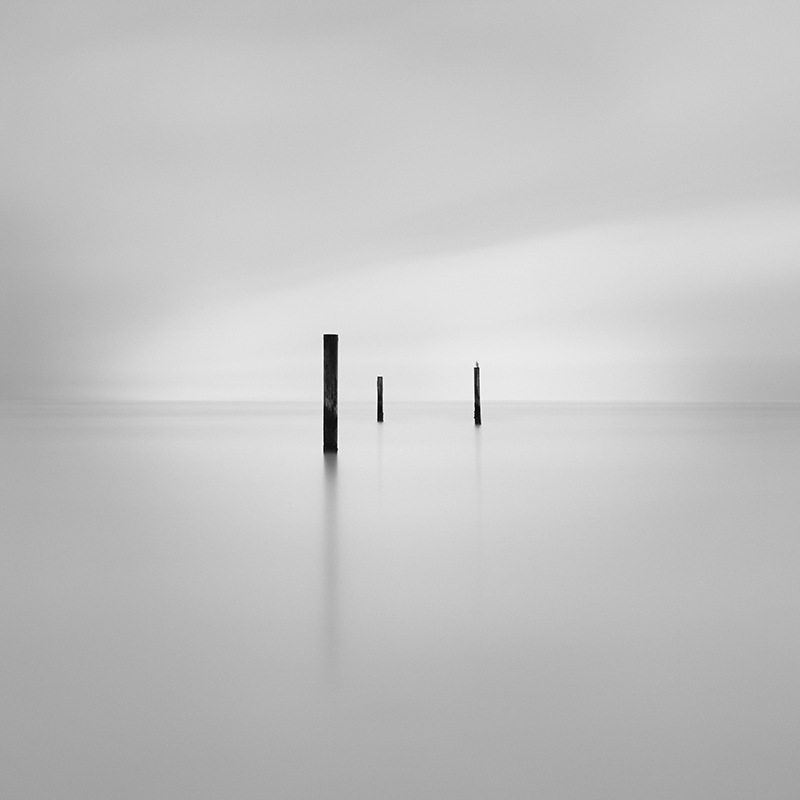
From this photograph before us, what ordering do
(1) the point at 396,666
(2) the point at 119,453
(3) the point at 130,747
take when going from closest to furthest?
(3) the point at 130,747 → (1) the point at 396,666 → (2) the point at 119,453

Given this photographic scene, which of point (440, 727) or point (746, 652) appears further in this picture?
point (746, 652)

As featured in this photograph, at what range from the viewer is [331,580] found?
5.74 metres

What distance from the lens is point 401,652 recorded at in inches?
152

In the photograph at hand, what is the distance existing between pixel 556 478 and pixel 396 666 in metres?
10.3

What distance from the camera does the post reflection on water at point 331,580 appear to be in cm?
387

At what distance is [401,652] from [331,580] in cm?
195

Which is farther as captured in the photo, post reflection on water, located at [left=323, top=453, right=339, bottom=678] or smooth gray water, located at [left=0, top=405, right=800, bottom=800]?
post reflection on water, located at [left=323, top=453, right=339, bottom=678]

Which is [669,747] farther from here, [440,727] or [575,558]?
[575,558]

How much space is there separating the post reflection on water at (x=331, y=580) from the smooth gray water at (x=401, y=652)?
0.03 m

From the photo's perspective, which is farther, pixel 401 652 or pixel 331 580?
pixel 331 580

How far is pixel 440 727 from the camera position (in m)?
2.87

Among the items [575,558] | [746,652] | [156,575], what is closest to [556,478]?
[575,558]

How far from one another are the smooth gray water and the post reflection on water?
1.1 inches

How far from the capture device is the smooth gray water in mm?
2566
